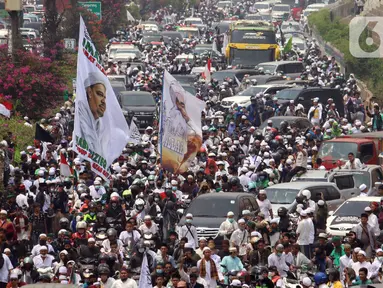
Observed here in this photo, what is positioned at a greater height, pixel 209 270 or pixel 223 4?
pixel 209 270

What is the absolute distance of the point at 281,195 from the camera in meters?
27.4

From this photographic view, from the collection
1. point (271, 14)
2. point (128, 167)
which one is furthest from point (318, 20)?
point (128, 167)

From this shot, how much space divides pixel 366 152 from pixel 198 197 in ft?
22.6

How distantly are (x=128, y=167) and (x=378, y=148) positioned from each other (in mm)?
5914

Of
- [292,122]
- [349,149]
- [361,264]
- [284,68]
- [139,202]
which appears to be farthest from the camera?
[284,68]

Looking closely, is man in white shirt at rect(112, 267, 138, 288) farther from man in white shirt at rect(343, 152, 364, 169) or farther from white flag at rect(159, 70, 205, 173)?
man in white shirt at rect(343, 152, 364, 169)

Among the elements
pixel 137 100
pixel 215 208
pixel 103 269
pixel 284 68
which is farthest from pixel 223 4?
pixel 103 269

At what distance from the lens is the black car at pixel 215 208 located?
82.7 feet

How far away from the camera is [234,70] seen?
49719 millimetres

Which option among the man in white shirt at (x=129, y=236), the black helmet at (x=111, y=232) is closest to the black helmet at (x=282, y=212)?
the man in white shirt at (x=129, y=236)

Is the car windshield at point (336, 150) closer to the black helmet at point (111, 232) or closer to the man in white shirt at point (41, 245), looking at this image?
the black helmet at point (111, 232)

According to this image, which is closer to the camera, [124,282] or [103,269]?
[124,282]

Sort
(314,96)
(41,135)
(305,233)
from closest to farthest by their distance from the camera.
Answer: (305,233) → (41,135) → (314,96)

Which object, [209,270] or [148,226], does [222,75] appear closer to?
[148,226]
